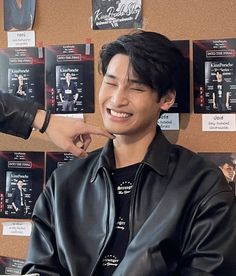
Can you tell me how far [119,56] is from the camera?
1.24 m

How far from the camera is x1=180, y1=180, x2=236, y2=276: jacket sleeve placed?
3.65 feet

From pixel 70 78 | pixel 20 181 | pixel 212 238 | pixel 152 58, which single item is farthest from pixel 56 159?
pixel 212 238

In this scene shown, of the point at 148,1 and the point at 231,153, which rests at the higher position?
the point at 148,1

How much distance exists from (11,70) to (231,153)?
2.36 ft

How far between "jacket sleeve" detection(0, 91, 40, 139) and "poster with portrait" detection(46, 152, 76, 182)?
0.16 m

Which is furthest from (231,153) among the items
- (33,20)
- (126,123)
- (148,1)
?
(33,20)

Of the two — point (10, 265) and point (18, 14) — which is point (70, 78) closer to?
point (18, 14)

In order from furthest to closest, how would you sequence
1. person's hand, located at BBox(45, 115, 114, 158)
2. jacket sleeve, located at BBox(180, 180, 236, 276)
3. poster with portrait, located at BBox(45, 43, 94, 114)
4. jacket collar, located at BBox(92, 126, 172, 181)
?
poster with portrait, located at BBox(45, 43, 94, 114)
person's hand, located at BBox(45, 115, 114, 158)
jacket collar, located at BBox(92, 126, 172, 181)
jacket sleeve, located at BBox(180, 180, 236, 276)

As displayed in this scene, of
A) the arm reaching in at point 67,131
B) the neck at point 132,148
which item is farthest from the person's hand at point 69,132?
the neck at point 132,148

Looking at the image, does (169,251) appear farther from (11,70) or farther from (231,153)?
(11,70)

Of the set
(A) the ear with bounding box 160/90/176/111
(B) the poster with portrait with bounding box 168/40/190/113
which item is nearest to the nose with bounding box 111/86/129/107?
(A) the ear with bounding box 160/90/176/111

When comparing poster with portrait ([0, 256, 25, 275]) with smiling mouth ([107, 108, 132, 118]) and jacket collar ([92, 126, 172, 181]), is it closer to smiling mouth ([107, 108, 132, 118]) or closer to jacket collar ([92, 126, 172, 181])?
jacket collar ([92, 126, 172, 181])

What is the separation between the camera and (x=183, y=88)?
140 cm

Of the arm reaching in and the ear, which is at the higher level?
the ear
